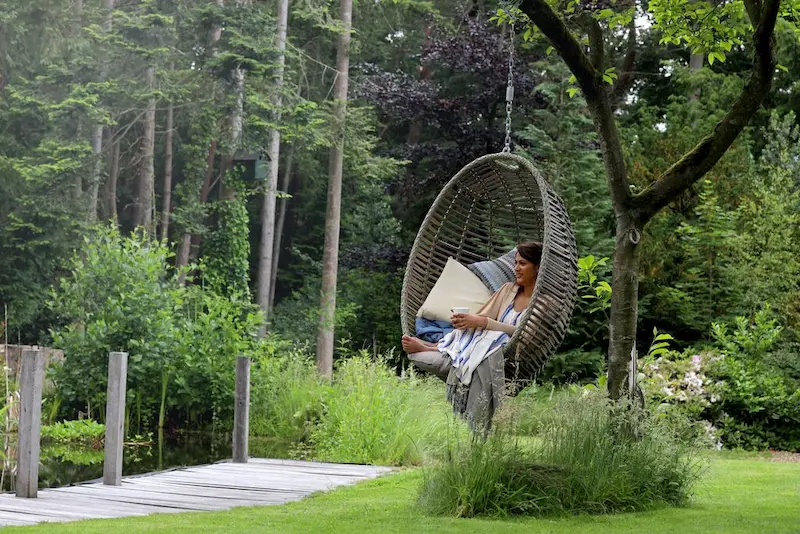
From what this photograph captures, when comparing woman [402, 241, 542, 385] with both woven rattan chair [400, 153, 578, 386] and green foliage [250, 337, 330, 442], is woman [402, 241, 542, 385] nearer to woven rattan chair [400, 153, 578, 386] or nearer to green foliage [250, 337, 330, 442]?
woven rattan chair [400, 153, 578, 386]

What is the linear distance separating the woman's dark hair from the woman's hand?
0.48 m

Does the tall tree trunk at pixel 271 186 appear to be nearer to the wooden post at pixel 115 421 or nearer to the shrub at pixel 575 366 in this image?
the shrub at pixel 575 366

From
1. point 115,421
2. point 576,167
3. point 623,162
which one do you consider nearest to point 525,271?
point 623,162

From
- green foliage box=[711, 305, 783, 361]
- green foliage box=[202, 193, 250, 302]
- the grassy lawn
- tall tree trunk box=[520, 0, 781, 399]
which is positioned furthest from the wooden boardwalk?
green foliage box=[202, 193, 250, 302]

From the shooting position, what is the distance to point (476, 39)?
15.2 metres

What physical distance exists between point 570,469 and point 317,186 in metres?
18.9

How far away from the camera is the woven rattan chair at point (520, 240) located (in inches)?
239

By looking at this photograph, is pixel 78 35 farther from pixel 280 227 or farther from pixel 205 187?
pixel 280 227

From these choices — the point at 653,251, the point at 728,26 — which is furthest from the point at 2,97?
the point at 728,26

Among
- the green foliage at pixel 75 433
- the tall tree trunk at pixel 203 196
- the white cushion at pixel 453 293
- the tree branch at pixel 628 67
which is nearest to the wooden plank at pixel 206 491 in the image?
the white cushion at pixel 453 293

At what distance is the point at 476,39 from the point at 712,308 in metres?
4.89

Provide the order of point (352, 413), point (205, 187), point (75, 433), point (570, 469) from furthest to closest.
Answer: point (205, 187), point (75, 433), point (352, 413), point (570, 469)

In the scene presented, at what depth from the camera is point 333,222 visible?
57.6 ft

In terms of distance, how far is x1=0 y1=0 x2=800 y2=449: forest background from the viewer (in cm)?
1123
